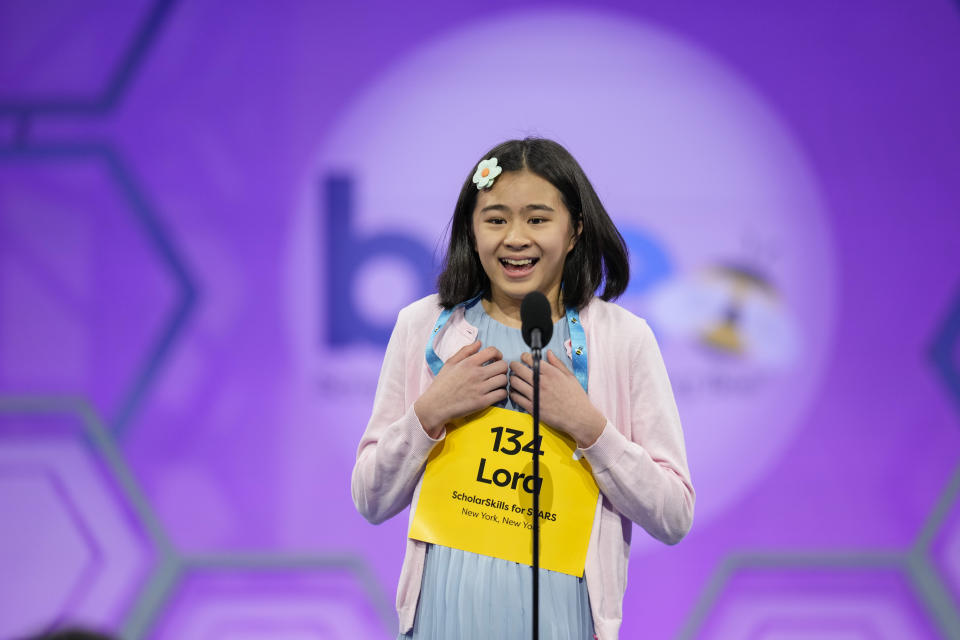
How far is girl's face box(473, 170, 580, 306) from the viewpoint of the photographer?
1740 mm

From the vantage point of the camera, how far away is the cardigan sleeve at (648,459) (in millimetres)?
1617

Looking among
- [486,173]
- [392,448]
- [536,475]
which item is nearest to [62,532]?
[392,448]

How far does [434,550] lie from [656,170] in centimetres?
199

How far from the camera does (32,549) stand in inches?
134

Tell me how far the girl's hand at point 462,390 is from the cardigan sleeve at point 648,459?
0.21 metres


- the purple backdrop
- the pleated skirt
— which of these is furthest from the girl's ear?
the purple backdrop

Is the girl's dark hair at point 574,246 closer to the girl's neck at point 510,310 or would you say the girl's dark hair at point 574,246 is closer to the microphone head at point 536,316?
the girl's neck at point 510,310

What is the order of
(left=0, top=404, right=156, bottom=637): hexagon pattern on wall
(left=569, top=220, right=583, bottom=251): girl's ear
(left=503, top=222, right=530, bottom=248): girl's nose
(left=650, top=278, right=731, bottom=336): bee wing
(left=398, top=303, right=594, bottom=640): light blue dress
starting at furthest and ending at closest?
1. (left=0, top=404, right=156, bottom=637): hexagon pattern on wall
2. (left=650, top=278, right=731, bottom=336): bee wing
3. (left=569, top=220, right=583, bottom=251): girl's ear
4. (left=503, top=222, right=530, bottom=248): girl's nose
5. (left=398, top=303, right=594, bottom=640): light blue dress

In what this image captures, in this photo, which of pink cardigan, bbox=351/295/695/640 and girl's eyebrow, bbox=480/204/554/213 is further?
girl's eyebrow, bbox=480/204/554/213

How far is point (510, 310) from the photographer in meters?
1.83

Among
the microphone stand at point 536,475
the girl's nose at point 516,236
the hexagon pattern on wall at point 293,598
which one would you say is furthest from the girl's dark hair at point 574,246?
the hexagon pattern on wall at point 293,598

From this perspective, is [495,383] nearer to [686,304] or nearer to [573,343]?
[573,343]

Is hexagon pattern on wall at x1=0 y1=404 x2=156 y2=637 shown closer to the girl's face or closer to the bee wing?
the bee wing

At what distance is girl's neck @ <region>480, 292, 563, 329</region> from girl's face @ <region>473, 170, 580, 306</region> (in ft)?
0.13
